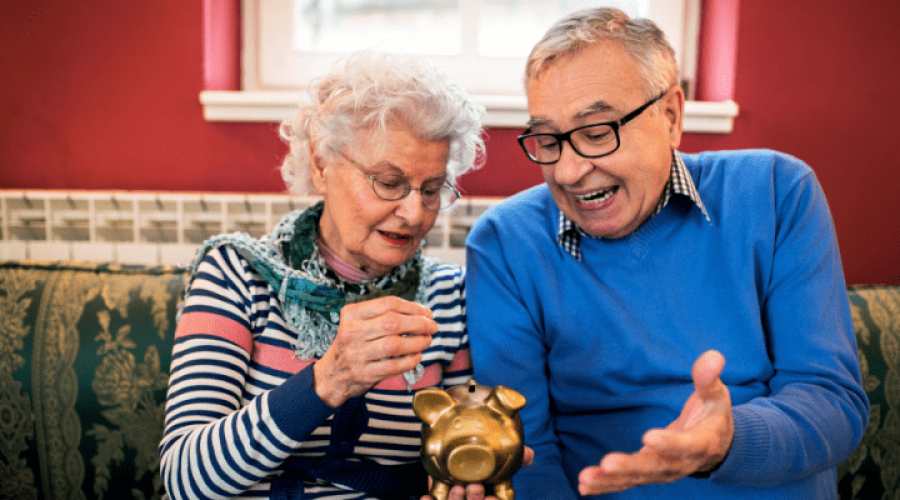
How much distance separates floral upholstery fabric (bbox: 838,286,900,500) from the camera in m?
1.44

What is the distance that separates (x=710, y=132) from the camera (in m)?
1.85

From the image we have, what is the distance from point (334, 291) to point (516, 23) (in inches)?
54.0

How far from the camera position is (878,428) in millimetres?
1442

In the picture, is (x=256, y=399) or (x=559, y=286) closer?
(x=256, y=399)

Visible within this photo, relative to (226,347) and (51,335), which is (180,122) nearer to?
(51,335)

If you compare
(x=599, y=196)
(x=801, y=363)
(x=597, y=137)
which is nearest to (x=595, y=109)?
(x=597, y=137)

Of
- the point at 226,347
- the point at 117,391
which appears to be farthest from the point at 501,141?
the point at 117,391

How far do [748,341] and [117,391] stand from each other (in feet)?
4.46

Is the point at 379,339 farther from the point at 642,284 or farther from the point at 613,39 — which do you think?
the point at 613,39

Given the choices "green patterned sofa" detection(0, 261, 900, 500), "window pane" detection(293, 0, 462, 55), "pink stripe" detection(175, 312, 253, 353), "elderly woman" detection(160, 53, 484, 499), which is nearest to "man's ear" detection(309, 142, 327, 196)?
"elderly woman" detection(160, 53, 484, 499)

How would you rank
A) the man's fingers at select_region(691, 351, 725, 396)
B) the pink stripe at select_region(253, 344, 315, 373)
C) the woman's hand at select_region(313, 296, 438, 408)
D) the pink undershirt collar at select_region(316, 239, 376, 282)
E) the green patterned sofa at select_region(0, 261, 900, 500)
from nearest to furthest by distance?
the man's fingers at select_region(691, 351, 725, 396) → the woman's hand at select_region(313, 296, 438, 408) → the pink stripe at select_region(253, 344, 315, 373) → the pink undershirt collar at select_region(316, 239, 376, 282) → the green patterned sofa at select_region(0, 261, 900, 500)

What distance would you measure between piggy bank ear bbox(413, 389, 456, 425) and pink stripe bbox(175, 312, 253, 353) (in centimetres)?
44

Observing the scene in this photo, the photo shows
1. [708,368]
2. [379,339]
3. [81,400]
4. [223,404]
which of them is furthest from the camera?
[81,400]

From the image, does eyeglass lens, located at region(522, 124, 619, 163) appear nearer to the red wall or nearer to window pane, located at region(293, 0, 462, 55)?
the red wall
